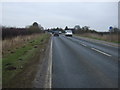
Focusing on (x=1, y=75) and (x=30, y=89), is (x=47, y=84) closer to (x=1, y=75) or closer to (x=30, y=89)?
(x=30, y=89)

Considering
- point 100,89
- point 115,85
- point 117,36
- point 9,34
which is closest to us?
point 100,89

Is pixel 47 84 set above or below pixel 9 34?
below

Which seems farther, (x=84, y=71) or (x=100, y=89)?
(x=84, y=71)

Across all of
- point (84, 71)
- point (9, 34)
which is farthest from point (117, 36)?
point (84, 71)

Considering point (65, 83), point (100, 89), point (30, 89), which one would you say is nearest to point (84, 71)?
point (65, 83)

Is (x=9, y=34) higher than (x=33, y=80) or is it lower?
higher

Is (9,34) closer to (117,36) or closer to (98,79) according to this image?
(117,36)

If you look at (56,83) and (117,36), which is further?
(117,36)

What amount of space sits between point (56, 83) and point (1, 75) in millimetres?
2724

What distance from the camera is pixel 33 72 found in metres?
8.98

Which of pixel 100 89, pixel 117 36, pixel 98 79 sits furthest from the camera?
pixel 117 36

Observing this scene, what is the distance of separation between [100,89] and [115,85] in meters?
0.76

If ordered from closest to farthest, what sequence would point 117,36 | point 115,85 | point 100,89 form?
point 100,89 < point 115,85 < point 117,36

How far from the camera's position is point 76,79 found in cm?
756
